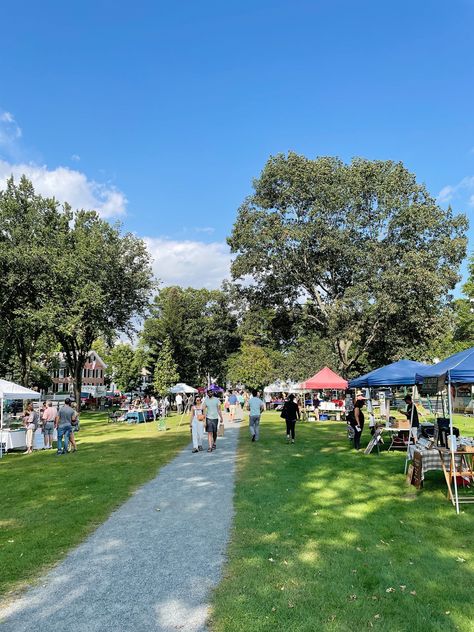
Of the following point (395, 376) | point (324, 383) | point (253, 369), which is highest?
point (253, 369)

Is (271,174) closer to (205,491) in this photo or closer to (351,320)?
(351,320)

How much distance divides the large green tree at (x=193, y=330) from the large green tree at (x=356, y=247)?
2638cm

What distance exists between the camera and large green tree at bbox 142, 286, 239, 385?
61.0m

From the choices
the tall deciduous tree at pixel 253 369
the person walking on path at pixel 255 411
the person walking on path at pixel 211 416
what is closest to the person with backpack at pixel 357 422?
the person walking on path at pixel 255 411

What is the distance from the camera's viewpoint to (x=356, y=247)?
106 feet

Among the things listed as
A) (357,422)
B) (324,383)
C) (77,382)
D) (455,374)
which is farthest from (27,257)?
(455,374)

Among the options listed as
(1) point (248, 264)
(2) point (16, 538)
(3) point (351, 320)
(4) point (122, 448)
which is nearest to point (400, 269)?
(3) point (351, 320)

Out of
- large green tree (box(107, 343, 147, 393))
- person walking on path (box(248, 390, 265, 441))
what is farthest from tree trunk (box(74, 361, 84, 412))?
large green tree (box(107, 343, 147, 393))

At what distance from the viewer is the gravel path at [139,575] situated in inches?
159

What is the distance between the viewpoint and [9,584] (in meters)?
4.92

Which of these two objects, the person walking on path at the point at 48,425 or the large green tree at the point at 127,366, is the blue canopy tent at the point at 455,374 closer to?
the person walking on path at the point at 48,425

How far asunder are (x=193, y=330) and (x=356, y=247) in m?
34.6

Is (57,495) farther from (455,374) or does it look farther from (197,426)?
(455,374)

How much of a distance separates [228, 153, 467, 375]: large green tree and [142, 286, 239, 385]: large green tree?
2638cm
